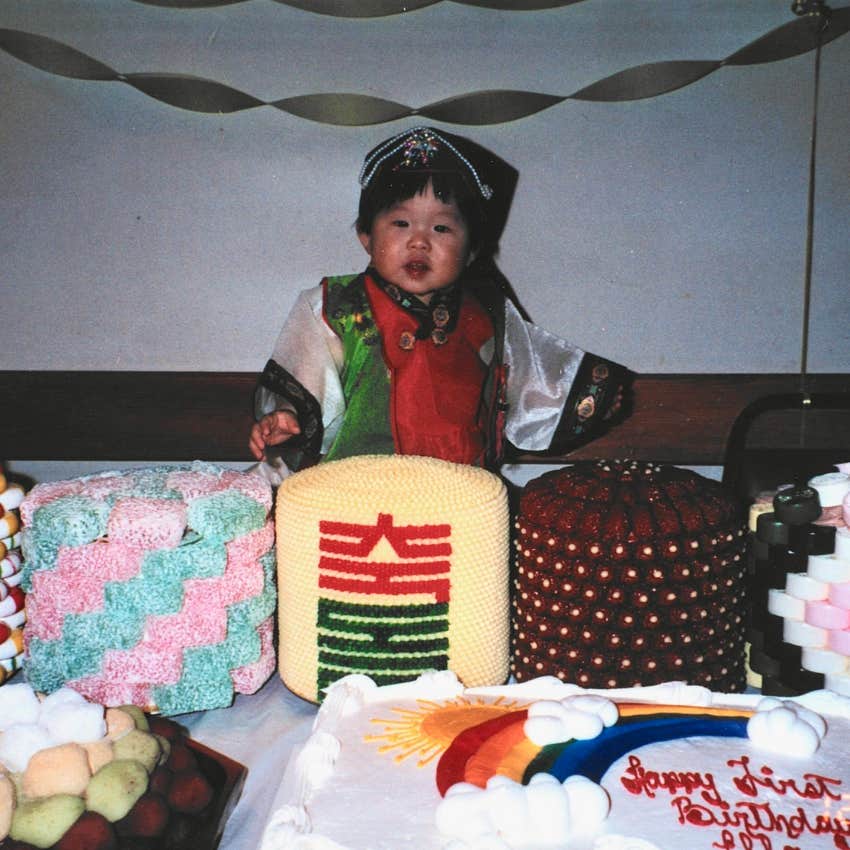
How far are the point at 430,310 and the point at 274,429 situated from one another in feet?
1.10

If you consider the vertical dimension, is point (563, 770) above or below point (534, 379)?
below

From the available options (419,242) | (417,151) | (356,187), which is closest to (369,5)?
(356,187)

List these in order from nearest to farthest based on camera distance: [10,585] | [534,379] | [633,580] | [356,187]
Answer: [633,580] < [10,585] < [534,379] < [356,187]

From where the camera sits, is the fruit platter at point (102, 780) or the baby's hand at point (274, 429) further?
the baby's hand at point (274, 429)

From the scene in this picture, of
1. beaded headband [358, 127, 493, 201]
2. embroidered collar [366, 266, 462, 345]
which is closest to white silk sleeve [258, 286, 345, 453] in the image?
embroidered collar [366, 266, 462, 345]

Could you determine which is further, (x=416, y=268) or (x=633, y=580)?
(x=416, y=268)

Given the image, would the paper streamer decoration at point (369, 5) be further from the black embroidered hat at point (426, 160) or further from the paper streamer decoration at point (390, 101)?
the black embroidered hat at point (426, 160)

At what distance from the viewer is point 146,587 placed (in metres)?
0.72

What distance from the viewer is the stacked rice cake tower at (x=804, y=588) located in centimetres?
72

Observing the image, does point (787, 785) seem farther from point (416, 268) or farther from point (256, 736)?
point (416, 268)

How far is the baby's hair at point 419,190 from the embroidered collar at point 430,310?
0.11m

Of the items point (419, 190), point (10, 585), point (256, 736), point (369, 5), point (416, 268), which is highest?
point (369, 5)

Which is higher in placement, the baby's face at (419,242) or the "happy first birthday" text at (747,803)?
the baby's face at (419,242)

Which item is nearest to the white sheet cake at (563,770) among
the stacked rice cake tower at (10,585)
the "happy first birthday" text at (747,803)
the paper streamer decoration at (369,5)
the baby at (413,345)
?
the "happy first birthday" text at (747,803)
